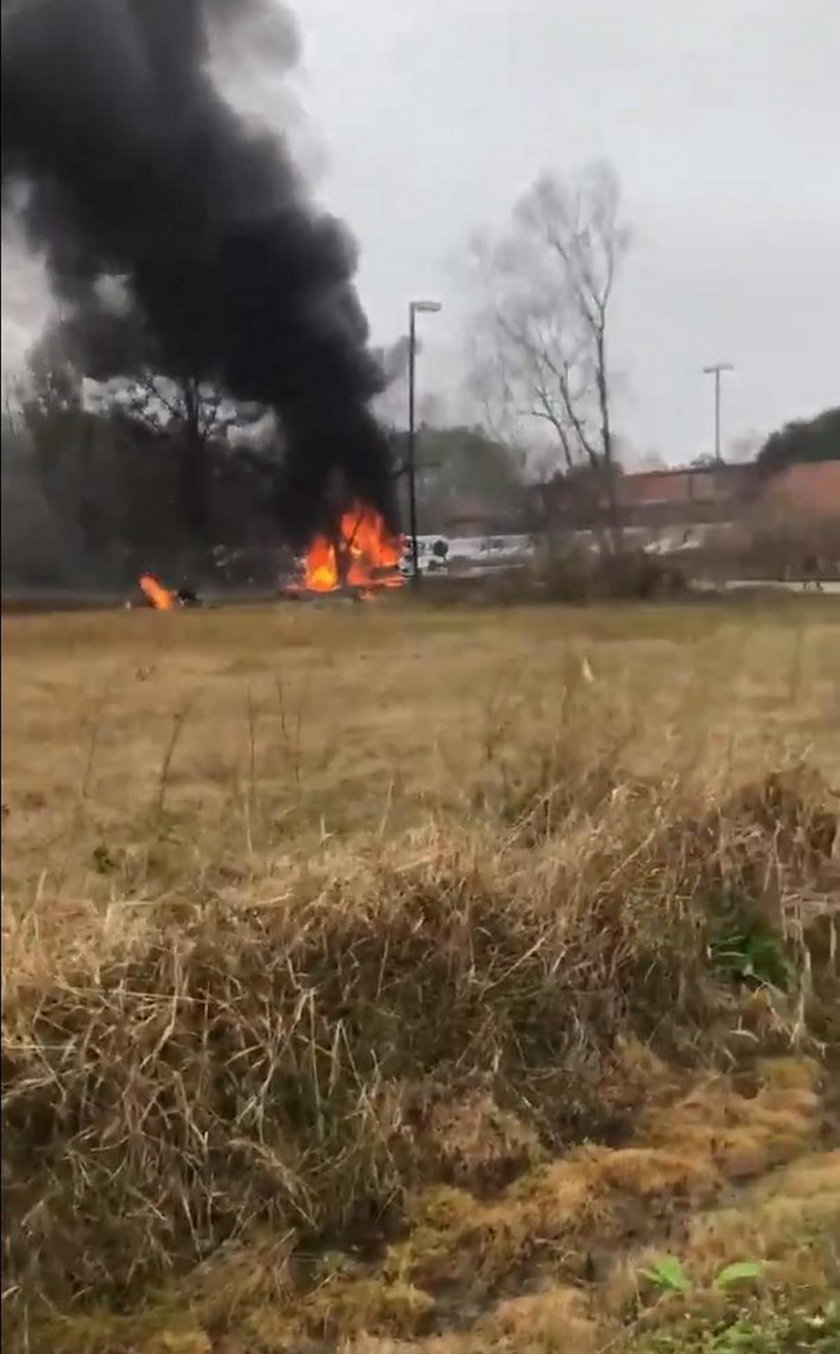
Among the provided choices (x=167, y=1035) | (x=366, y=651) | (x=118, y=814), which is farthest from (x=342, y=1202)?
(x=366, y=651)

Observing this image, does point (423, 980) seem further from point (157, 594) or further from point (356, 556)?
point (157, 594)

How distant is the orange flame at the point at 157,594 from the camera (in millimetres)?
2422

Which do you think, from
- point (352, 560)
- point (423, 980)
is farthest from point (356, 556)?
point (423, 980)

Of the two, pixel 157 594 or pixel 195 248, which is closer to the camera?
pixel 157 594

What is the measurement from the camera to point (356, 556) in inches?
125

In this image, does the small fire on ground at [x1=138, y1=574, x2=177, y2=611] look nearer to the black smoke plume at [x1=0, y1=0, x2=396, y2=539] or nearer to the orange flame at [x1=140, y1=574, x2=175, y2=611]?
the orange flame at [x1=140, y1=574, x2=175, y2=611]

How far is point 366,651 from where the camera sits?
129 inches

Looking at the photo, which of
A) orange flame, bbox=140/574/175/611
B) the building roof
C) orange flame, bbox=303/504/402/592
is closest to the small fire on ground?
orange flame, bbox=140/574/175/611

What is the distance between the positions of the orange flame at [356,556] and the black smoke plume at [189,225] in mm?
47

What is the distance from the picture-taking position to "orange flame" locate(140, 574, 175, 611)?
242 cm

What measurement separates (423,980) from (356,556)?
997 mm

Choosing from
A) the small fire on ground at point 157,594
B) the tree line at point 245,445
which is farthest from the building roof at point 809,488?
the small fire on ground at point 157,594

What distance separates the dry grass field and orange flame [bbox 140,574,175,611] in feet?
0.15

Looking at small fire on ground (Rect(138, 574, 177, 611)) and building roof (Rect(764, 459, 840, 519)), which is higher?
building roof (Rect(764, 459, 840, 519))
